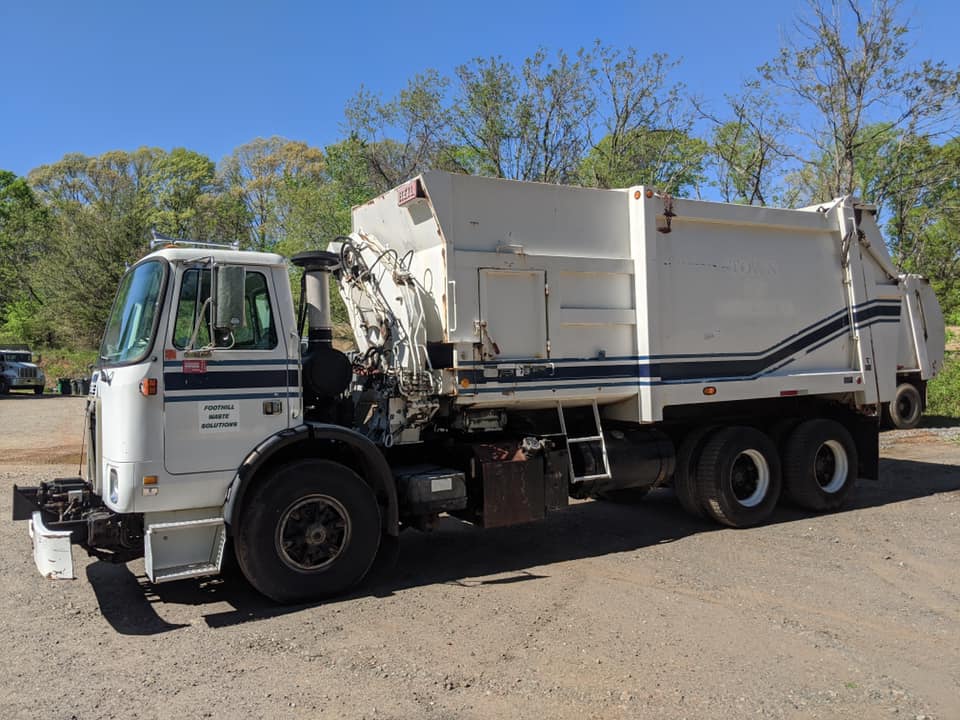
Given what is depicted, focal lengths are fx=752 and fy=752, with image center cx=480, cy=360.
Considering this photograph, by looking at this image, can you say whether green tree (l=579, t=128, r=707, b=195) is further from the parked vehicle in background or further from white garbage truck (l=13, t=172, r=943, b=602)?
the parked vehicle in background

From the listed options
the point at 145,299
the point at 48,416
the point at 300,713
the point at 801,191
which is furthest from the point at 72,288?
the point at 300,713

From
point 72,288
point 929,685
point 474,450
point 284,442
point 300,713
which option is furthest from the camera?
point 72,288

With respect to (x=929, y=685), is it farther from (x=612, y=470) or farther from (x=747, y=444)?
(x=747, y=444)

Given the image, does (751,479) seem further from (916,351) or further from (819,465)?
(916,351)

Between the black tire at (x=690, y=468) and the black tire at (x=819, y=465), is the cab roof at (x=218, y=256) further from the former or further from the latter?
the black tire at (x=819, y=465)

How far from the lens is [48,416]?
70.1ft

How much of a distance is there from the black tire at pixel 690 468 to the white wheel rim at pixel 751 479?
0.43 metres

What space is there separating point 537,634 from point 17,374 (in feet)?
101

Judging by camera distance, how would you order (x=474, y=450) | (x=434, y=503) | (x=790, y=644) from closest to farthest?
(x=790, y=644) → (x=434, y=503) → (x=474, y=450)

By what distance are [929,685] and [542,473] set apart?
3451mm

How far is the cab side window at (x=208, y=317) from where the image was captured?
5.51 metres

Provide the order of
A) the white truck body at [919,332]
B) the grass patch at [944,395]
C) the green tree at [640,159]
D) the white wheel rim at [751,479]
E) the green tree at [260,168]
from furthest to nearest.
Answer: the green tree at [260,168] → the green tree at [640,159] → the grass patch at [944,395] → the white truck body at [919,332] → the white wheel rim at [751,479]

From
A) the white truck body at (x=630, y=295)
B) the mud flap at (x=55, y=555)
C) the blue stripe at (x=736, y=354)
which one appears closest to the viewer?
the mud flap at (x=55, y=555)

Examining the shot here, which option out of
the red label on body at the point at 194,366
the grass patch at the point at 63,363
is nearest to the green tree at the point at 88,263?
the grass patch at the point at 63,363
